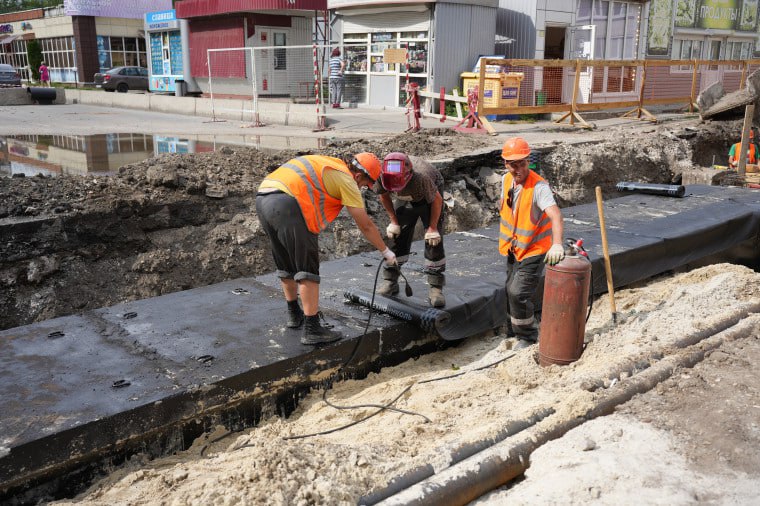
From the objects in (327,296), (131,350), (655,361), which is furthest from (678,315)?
(131,350)

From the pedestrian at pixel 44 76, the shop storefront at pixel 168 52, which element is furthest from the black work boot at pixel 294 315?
the pedestrian at pixel 44 76

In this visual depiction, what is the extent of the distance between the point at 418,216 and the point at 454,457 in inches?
102

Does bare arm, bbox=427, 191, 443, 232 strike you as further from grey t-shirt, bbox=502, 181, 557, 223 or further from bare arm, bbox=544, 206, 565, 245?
bare arm, bbox=544, 206, 565, 245

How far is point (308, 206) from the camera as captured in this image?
14.8 ft

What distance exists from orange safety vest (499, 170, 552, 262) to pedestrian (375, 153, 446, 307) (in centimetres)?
57

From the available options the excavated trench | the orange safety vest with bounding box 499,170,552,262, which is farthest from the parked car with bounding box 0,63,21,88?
the orange safety vest with bounding box 499,170,552,262

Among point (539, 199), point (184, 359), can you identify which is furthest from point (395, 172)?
point (184, 359)

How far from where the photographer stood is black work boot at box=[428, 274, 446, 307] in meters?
5.52

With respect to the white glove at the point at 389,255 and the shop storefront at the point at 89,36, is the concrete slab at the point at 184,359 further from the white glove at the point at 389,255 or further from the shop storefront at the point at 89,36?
the shop storefront at the point at 89,36

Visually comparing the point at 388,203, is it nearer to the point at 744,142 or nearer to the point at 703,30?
the point at 744,142

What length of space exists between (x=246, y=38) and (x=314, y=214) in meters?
22.0

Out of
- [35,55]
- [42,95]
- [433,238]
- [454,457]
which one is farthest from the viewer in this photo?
[35,55]

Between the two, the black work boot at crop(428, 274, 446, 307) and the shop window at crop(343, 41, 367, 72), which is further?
the shop window at crop(343, 41, 367, 72)

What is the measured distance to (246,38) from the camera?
24.5 metres
